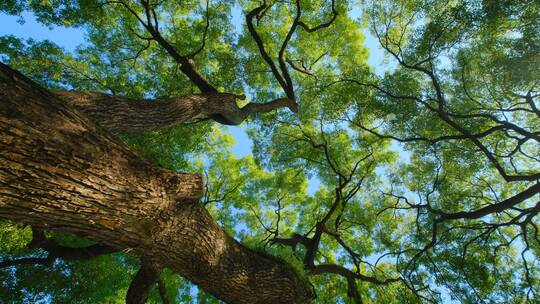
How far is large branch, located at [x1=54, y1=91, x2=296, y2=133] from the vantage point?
15.4 ft

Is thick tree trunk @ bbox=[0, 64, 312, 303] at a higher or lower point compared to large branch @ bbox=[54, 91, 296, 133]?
lower

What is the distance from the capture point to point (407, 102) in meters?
9.87

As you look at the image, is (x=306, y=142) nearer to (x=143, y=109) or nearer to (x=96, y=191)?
(x=143, y=109)

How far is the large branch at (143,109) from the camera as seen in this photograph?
4684 millimetres

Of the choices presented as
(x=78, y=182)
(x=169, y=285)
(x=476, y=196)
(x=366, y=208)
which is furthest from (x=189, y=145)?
(x=476, y=196)

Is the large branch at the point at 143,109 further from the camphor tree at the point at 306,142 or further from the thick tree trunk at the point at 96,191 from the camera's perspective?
the thick tree trunk at the point at 96,191

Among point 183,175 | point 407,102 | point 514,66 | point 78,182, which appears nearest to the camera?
point 78,182

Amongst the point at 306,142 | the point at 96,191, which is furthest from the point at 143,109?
the point at 306,142

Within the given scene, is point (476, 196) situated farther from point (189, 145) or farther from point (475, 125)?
point (189, 145)

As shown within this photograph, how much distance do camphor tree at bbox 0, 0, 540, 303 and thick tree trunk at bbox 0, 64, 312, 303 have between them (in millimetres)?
53

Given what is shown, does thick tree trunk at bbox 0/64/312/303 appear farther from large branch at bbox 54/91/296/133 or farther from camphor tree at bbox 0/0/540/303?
large branch at bbox 54/91/296/133

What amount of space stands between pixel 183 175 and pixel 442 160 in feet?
31.1

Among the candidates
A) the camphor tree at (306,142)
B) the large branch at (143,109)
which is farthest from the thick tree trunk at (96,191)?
the large branch at (143,109)

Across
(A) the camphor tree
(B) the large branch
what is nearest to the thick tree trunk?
(A) the camphor tree
